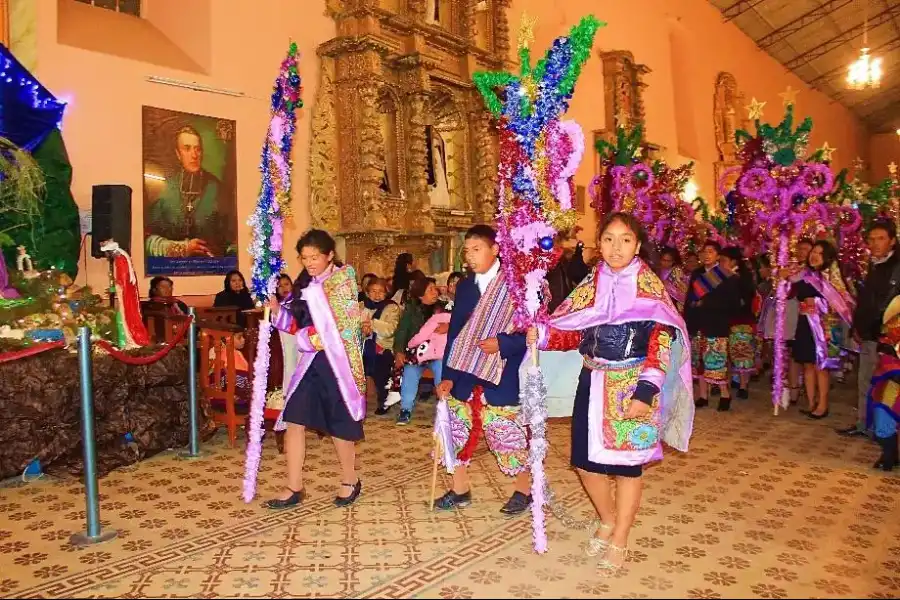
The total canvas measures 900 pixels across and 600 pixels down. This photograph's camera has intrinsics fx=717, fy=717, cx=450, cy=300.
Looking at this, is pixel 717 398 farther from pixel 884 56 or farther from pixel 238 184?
pixel 884 56

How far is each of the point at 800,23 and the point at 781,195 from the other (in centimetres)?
1553

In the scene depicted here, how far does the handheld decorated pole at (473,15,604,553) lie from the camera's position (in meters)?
3.50

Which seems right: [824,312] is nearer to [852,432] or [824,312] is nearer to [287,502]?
[852,432]

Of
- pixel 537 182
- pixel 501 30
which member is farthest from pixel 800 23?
pixel 537 182

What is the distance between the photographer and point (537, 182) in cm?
354

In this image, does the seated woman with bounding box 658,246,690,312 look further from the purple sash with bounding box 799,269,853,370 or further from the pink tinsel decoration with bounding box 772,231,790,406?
the purple sash with bounding box 799,269,853,370

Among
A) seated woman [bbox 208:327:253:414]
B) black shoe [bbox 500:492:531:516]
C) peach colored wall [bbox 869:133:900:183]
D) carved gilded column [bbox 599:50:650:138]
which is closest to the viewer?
black shoe [bbox 500:492:531:516]

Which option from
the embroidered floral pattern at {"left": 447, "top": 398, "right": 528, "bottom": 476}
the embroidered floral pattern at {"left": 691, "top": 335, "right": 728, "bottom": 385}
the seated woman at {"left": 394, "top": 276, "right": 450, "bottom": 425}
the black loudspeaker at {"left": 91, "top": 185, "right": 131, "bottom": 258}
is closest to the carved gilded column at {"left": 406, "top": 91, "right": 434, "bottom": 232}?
the seated woman at {"left": 394, "top": 276, "right": 450, "bottom": 425}

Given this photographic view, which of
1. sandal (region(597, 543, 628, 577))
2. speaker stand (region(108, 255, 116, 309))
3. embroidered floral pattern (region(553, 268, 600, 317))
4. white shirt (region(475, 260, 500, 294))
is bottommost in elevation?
sandal (region(597, 543, 628, 577))

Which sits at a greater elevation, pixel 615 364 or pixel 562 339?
pixel 562 339

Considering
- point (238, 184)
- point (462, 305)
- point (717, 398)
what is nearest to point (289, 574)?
point (462, 305)

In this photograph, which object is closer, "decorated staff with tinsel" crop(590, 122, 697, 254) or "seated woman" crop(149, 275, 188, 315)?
"seated woman" crop(149, 275, 188, 315)

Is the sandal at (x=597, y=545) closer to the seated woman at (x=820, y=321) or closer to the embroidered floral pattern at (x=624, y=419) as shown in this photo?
the embroidered floral pattern at (x=624, y=419)

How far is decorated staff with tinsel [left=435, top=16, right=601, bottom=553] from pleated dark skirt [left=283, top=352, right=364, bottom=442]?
57 centimetres
